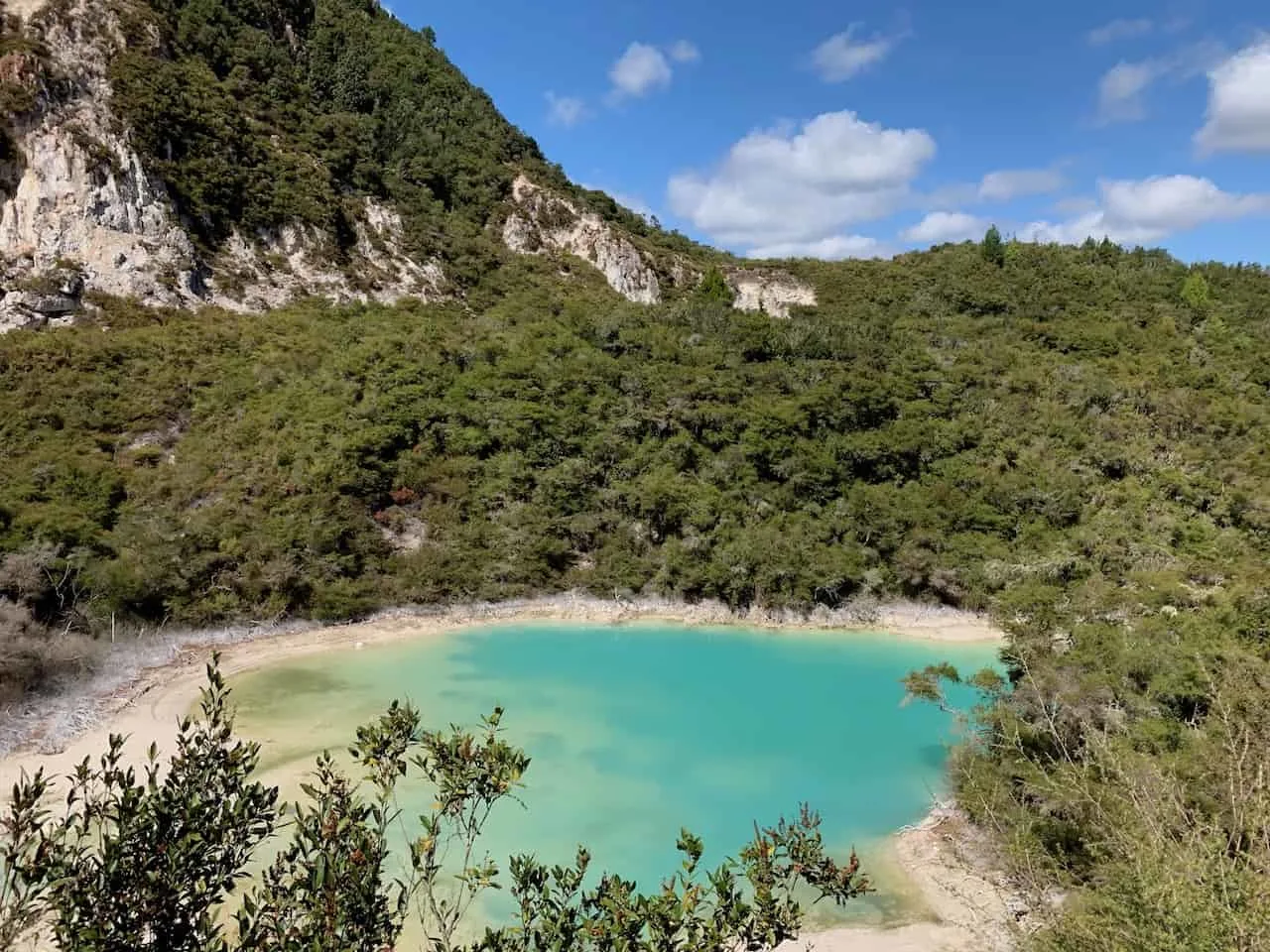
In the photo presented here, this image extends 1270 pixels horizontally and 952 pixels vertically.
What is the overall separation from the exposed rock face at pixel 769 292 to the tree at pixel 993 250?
1242 cm

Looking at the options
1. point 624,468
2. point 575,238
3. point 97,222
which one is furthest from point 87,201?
point 575,238

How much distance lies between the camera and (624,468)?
2959cm

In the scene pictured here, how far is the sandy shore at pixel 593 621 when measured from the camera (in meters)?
10.5

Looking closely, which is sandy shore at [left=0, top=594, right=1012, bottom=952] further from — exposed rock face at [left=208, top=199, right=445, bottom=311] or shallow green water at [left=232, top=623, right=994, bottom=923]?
exposed rock face at [left=208, top=199, right=445, bottom=311]

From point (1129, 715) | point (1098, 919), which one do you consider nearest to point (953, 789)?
point (1129, 715)

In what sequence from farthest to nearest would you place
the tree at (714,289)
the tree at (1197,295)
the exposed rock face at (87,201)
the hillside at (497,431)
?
the tree at (714,289) → the tree at (1197,295) → the exposed rock face at (87,201) → the hillside at (497,431)

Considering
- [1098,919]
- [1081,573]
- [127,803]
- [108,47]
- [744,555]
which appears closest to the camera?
[127,803]

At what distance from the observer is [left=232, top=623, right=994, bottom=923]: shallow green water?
13.1 m

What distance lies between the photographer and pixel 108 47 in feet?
115

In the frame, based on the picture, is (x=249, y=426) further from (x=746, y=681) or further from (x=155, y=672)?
Answer: (x=746, y=681)

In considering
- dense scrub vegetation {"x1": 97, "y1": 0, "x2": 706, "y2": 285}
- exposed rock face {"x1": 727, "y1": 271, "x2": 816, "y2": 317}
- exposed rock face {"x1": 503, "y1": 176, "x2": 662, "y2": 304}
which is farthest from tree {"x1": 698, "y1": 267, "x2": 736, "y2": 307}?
dense scrub vegetation {"x1": 97, "y1": 0, "x2": 706, "y2": 285}

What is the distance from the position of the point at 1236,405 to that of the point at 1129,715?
26978 mm

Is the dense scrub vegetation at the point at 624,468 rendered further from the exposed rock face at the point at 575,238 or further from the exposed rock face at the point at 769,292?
the exposed rock face at the point at 769,292

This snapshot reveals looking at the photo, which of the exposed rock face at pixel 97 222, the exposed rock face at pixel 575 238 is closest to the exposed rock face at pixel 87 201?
the exposed rock face at pixel 97 222
